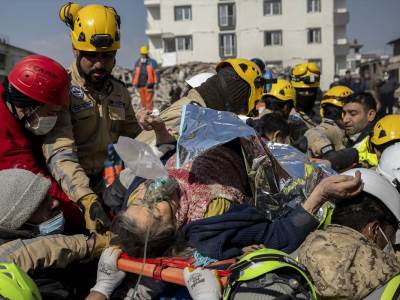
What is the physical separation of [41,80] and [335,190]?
197 centimetres

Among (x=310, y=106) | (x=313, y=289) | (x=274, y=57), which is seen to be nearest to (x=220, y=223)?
(x=313, y=289)

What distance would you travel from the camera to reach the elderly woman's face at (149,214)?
90.7 inches

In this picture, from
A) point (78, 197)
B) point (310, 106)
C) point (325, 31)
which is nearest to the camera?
point (78, 197)

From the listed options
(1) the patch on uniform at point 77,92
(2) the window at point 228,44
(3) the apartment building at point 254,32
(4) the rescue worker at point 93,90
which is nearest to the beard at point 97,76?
(4) the rescue worker at point 93,90

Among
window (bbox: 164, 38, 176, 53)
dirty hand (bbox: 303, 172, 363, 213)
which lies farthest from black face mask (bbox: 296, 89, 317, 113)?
window (bbox: 164, 38, 176, 53)

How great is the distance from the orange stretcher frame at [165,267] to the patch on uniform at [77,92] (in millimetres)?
1952

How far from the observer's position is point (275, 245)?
7.89 ft

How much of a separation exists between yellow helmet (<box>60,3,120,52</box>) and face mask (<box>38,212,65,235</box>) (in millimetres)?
1703

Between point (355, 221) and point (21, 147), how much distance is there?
215 cm

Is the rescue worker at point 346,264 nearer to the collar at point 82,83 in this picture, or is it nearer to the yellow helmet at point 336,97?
the collar at point 82,83

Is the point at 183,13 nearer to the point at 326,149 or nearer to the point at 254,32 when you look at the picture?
the point at 254,32

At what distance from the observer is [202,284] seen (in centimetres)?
204

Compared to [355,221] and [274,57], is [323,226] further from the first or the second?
[274,57]

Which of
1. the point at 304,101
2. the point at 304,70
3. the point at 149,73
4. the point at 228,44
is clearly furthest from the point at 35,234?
the point at 228,44
